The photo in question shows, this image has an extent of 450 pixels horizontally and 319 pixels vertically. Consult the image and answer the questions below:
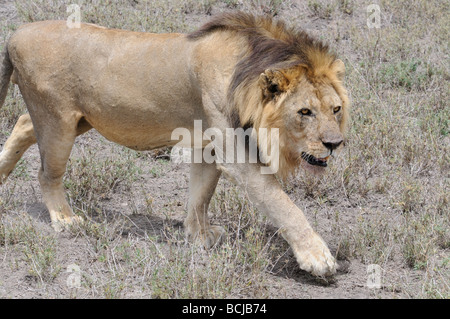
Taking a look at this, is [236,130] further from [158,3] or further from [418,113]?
[158,3]

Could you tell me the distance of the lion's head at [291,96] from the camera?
4422 mm

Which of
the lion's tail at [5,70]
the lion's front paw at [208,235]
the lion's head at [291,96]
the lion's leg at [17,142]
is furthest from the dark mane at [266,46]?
the lion's leg at [17,142]

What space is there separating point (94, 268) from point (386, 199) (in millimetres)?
2719

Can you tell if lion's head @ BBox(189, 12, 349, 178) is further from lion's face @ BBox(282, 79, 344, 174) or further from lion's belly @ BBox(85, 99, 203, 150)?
lion's belly @ BBox(85, 99, 203, 150)

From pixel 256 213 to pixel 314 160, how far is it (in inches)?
40.5

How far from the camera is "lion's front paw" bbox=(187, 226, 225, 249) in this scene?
17.2 ft

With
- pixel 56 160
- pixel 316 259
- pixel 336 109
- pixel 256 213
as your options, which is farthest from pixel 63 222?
pixel 336 109

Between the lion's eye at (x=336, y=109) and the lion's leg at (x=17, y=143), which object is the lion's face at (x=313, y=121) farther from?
the lion's leg at (x=17, y=143)

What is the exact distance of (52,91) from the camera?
204 inches

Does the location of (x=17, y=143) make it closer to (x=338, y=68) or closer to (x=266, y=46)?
(x=266, y=46)

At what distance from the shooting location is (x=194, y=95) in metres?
4.82

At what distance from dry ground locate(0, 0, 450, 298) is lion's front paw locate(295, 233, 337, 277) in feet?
0.57

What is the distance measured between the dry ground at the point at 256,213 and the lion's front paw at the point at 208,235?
10 cm

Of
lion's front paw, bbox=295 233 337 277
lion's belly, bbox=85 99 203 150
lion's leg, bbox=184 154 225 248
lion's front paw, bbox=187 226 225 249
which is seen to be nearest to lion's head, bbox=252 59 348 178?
lion's front paw, bbox=295 233 337 277
